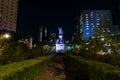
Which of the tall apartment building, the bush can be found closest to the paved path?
the bush

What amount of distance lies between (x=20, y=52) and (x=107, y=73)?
652 inches

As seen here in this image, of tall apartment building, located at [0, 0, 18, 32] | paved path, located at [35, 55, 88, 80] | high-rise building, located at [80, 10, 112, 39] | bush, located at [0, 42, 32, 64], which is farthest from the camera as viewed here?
high-rise building, located at [80, 10, 112, 39]

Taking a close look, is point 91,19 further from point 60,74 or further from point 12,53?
point 60,74

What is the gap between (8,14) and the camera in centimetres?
15088

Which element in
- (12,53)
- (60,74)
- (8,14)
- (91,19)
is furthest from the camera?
(91,19)

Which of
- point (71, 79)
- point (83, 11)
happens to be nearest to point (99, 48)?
point (71, 79)

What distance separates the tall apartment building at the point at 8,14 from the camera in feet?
470

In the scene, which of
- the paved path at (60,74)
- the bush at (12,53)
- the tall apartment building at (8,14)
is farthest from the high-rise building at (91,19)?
the bush at (12,53)

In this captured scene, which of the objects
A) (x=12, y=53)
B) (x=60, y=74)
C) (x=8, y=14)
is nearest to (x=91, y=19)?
(x=8, y=14)

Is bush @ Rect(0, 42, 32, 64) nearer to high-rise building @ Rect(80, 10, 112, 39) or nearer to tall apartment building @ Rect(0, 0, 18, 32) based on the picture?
tall apartment building @ Rect(0, 0, 18, 32)

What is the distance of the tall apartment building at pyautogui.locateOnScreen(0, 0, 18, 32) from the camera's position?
143 meters

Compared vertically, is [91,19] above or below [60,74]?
above

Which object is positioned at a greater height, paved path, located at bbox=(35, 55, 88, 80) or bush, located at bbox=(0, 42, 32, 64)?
bush, located at bbox=(0, 42, 32, 64)

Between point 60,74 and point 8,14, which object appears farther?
point 8,14
